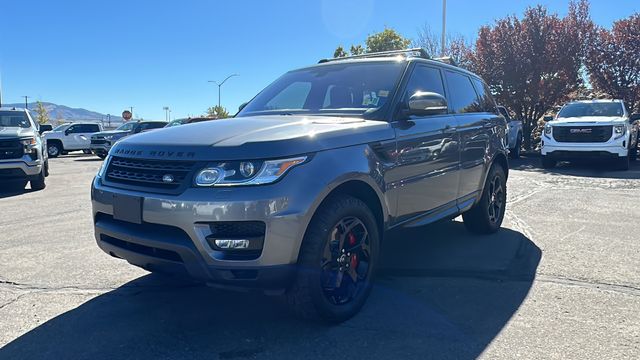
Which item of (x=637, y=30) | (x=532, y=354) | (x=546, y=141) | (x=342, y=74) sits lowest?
(x=532, y=354)

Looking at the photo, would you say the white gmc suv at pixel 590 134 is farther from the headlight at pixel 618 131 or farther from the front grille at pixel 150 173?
the front grille at pixel 150 173

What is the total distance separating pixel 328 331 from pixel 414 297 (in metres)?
0.90

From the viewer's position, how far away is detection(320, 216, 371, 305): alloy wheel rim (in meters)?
3.27

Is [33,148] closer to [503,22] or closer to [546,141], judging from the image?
[546,141]

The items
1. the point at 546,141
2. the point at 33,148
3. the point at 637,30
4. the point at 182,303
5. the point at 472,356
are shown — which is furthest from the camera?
the point at 637,30

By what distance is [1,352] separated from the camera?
3.00 metres

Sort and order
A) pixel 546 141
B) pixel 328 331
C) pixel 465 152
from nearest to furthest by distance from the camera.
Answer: pixel 328 331 < pixel 465 152 < pixel 546 141

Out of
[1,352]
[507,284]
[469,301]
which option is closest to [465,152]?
[507,284]

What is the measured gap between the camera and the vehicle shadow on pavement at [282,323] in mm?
2994

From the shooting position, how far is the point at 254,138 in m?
3.03

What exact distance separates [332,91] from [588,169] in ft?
39.3

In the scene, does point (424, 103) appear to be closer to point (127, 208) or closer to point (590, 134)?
point (127, 208)

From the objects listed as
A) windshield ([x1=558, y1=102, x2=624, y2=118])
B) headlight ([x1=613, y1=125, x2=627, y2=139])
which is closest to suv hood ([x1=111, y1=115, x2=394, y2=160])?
headlight ([x1=613, y1=125, x2=627, y2=139])

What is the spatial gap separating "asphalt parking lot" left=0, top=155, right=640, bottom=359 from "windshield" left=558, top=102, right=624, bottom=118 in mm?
9426
